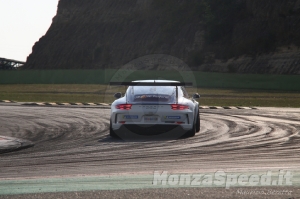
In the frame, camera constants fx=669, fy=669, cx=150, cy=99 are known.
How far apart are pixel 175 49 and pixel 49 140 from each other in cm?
6235

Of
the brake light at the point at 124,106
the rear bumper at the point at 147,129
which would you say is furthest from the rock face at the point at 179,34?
the brake light at the point at 124,106

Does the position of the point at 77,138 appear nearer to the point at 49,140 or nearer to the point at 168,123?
the point at 49,140

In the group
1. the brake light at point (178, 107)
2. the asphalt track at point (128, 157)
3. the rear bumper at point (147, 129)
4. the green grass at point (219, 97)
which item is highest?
the brake light at point (178, 107)

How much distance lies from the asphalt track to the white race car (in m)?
0.45

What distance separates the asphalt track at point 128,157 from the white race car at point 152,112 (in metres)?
0.45

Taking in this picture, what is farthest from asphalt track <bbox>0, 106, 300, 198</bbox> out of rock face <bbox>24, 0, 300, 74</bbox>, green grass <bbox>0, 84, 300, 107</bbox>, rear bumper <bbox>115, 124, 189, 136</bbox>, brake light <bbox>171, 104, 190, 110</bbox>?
rock face <bbox>24, 0, 300, 74</bbox>

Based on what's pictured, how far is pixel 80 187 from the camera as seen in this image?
24.8 ft

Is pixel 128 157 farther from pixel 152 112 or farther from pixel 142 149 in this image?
pixel 152 112

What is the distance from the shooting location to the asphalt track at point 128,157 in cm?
768

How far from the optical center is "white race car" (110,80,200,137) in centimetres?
1386

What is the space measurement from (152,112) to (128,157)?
11.0 feet

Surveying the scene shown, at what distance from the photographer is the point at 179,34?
254 feet

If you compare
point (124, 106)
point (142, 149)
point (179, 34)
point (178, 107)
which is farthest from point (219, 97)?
point (179, 34)

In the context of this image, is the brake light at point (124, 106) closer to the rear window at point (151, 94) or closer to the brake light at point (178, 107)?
the rear window at point (151, 94)
